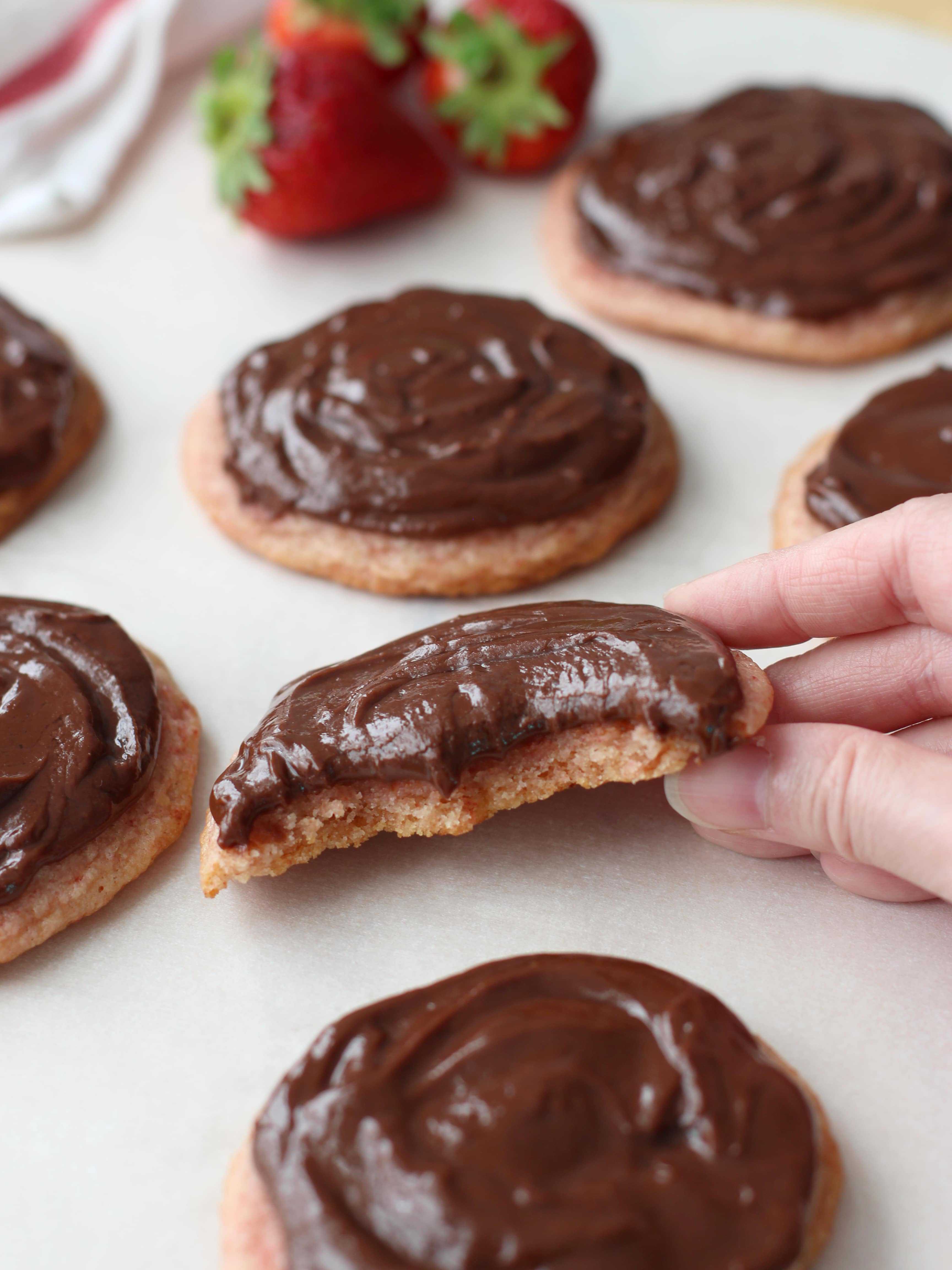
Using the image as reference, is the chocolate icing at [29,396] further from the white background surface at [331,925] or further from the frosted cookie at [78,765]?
the frosted cookie at [78,765]

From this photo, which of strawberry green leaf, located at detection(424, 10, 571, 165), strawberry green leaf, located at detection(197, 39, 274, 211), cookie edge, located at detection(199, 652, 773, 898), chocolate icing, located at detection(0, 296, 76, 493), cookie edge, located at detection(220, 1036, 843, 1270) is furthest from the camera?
strawberry green leaf, located at detection(424, 10, 571, 165)

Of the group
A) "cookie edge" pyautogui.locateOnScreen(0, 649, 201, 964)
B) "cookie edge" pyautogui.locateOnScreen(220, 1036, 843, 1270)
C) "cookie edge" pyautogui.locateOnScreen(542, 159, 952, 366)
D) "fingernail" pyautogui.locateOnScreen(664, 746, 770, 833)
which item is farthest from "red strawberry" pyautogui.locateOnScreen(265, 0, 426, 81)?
"cookie edge" pyautogui.locateOnScreen(220, 1036, 843, 1270)

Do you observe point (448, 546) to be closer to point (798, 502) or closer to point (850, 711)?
point (798, 502)

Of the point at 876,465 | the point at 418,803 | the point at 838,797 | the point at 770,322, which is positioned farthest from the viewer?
the point at 770,322

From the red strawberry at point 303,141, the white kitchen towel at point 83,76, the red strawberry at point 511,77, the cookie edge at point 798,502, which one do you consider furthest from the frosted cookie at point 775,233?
the white kitchen towel at point 83,76

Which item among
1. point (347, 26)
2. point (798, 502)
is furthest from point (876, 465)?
point (347, 26)

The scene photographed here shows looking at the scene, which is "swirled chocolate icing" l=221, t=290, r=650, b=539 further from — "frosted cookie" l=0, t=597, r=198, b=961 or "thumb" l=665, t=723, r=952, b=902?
"thumb" l=665, t=723, r=952, b=902

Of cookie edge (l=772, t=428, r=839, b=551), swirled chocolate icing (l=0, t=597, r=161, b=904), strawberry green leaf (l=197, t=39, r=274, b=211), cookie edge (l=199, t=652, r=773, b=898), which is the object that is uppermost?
strawberry green leaf (l=197, t=39, r=274, b=211)

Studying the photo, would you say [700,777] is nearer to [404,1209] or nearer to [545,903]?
[545,903]
